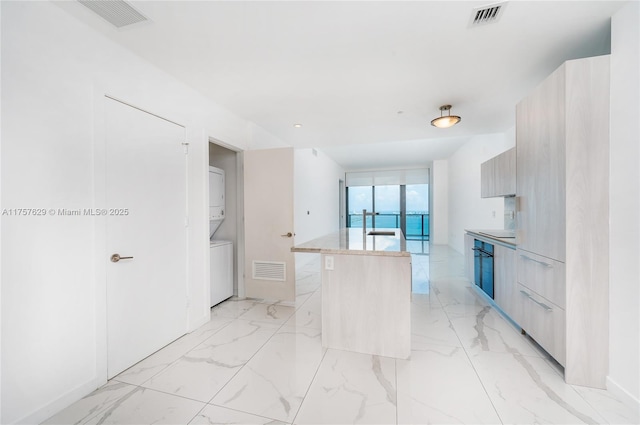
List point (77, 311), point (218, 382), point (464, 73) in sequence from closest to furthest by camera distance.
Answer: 1. point (77, 311)
2. point (218, 382)
3. point (464, 73)

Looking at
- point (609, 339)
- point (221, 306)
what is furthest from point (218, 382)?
point (609, 339)

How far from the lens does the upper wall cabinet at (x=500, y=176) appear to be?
298 centimetres

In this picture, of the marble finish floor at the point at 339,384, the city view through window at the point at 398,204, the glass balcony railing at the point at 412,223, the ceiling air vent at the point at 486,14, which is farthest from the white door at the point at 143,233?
the glass balcony railing at the point at 412,223

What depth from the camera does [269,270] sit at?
3449mm

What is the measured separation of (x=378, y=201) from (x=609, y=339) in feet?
26.1

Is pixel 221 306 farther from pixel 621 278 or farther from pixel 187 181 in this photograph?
pixel 621 278

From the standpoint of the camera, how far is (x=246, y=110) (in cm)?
319

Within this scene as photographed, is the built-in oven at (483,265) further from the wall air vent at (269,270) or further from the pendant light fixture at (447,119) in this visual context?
the wall air vent at (269,270)

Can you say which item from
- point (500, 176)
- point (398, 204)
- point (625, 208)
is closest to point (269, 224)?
point (500, 176)

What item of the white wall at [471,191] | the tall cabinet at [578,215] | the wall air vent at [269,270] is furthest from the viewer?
the white wall at [471,191]

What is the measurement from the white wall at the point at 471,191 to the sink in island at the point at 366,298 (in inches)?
130

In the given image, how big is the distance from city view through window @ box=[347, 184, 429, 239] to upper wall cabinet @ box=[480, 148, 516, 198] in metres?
5.35

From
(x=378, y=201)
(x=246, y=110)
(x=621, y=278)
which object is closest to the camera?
(x=621, y=278)

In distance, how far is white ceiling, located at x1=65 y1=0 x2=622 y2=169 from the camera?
163cm
